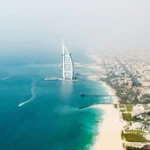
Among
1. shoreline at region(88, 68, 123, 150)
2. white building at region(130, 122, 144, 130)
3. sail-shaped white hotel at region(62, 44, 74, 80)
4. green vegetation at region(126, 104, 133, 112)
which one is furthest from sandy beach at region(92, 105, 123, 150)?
sail-shaped white hotel at region(62, 44, 74, 80)

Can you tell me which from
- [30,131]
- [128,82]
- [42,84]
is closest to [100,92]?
[128,82]

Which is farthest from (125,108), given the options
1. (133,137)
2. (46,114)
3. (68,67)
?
(68,67)

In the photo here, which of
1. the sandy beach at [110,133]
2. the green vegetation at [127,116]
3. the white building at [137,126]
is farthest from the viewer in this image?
the green vegetation at [127,116]

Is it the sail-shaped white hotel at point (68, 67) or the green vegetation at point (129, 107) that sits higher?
the sail-shaped white hotel at point (68, 67)

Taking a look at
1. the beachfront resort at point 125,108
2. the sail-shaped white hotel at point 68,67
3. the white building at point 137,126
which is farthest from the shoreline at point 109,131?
the sail-shaped white hotel at point 68,67

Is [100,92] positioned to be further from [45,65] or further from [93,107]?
[45,65]

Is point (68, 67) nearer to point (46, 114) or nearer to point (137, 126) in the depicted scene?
point (46, 114)

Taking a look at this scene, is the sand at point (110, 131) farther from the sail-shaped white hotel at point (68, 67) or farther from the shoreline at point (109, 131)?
the sail-shaped white hotel at point (68, 67)

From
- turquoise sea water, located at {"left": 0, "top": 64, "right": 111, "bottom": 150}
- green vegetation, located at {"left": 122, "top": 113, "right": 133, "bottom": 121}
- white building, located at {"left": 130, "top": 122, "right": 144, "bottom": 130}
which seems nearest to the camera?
turquoise sea water, located at {"left": 0, "top": 64, "right": 111, "bottom": 150}

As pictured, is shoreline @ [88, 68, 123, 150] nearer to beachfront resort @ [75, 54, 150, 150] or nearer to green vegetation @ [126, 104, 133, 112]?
beachfront resort @ [75, 54, 150, 150]
